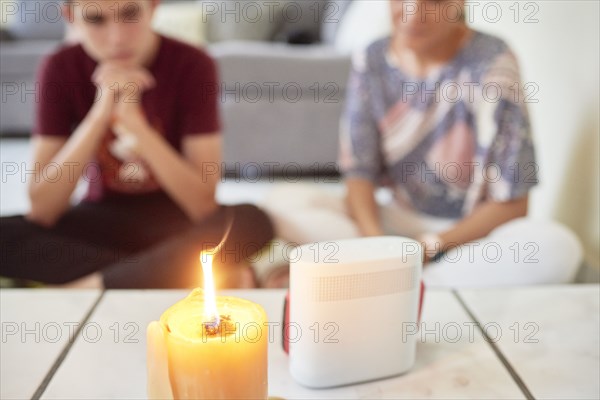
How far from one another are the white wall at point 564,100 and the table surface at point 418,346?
444 millimetres

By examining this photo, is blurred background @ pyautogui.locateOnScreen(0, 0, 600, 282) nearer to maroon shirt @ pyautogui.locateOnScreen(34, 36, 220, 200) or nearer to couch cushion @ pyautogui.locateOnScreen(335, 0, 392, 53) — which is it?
couch cushion @ pyautogui.locateOnScreen(335, 0, 392, 53)

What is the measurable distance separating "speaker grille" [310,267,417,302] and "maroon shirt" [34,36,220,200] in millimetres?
669

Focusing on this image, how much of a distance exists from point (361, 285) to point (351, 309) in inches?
0.8

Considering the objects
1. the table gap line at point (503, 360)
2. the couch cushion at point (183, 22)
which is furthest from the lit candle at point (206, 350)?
the couch cushion at point (183, 22)

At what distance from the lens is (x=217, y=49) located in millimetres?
2209

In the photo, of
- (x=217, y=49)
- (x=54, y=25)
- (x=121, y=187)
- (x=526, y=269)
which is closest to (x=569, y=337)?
(x=526, y=269)

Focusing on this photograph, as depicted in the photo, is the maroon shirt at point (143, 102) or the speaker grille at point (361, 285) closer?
the speaker grille at point (361, 285)

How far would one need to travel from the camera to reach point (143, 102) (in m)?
1.07

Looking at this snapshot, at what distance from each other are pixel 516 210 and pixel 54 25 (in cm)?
274

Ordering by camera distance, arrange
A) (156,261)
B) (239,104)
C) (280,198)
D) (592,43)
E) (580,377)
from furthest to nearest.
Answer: (239,104)
(280,198)
(592,43)
(156,261)
(580,377)

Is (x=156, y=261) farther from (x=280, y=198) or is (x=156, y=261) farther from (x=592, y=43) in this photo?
(x=592, y=43)

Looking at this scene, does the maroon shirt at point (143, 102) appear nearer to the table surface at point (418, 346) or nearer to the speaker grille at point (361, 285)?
the table surface at point (418, 346)

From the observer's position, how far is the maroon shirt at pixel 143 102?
106 centimetres

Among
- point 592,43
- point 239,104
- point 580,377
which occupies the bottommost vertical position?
point 239,104
